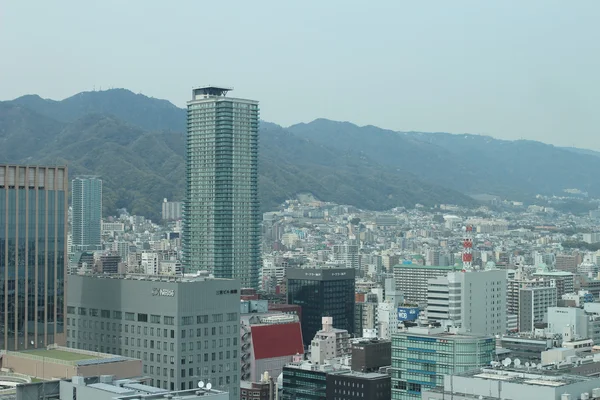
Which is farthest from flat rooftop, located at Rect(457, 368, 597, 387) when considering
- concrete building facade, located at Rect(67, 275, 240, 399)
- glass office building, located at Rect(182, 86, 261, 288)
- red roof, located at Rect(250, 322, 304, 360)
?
glass office building, located at Rect(182, 86, 261, 288)

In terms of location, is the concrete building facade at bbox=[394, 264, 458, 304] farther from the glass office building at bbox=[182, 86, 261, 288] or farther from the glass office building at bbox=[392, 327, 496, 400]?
the glass office building at bbox=[392, 327, 496, 400]

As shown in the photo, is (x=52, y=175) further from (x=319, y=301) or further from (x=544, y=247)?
(x=544, y=247)

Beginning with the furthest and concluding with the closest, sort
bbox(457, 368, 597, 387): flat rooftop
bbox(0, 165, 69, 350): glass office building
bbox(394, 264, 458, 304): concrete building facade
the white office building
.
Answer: bbox(394, 264, 458, 304): concrete building facade
the white office building
bbox(0, 165, 69, 350): glass office building
bbox(457, 368, 597, 387): flat rooftop

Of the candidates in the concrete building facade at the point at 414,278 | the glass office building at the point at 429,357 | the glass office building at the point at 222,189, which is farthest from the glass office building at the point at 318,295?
the glass office building at the point at 429,357

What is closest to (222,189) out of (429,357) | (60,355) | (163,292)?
(429,357)

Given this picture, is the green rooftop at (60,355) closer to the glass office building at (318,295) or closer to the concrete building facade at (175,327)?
the concrete building facade at (175,327)

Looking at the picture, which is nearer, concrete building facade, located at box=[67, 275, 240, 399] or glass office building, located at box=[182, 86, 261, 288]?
concrete building facade, located at box=[67, 275, 240, 399]
